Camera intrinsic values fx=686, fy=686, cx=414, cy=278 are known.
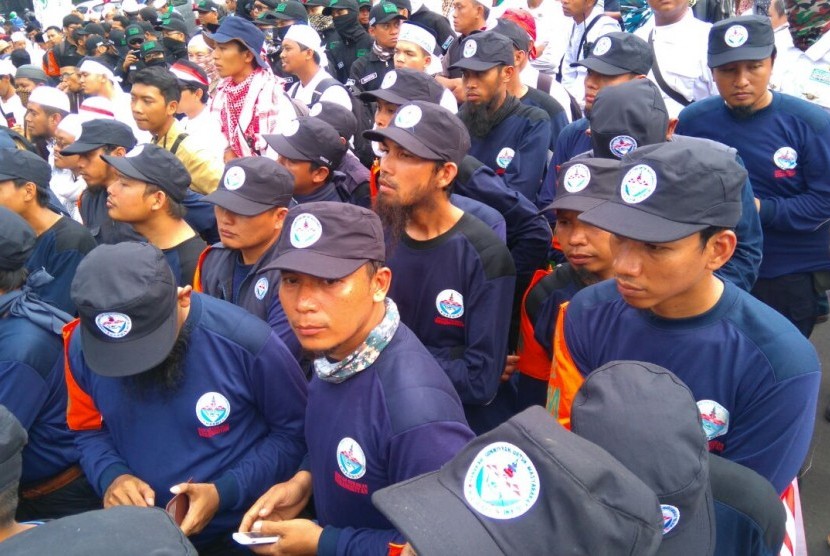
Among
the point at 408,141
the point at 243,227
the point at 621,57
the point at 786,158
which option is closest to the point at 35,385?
the point at 243,227

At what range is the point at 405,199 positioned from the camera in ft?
9.75

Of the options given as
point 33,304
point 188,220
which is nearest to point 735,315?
point 33,304

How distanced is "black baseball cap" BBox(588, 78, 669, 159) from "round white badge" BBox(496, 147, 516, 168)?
3.81ft

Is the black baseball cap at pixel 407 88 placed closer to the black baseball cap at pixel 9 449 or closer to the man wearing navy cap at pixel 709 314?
the man wearing navy cap at pixel 709 314

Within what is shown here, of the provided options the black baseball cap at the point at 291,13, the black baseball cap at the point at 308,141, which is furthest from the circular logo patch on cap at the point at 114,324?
the black baseball cap at the point at 291,13

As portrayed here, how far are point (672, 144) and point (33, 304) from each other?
264cm

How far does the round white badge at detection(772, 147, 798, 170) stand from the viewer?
138 inches

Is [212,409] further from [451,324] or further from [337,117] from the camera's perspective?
[337,117]

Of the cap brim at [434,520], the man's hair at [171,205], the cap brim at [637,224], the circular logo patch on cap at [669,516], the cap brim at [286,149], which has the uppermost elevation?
the cap brim at [637,224]

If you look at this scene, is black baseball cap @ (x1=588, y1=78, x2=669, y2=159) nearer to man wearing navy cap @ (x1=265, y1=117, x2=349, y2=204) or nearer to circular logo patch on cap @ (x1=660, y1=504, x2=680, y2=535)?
man wearing navy cap @ (x1=265, y1=117, x2=349, y2=204)

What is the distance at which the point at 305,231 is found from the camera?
2.16 metres

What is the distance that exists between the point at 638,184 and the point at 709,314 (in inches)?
17.5

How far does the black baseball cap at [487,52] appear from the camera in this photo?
434 cm

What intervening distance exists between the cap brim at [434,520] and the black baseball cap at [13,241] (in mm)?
2389
